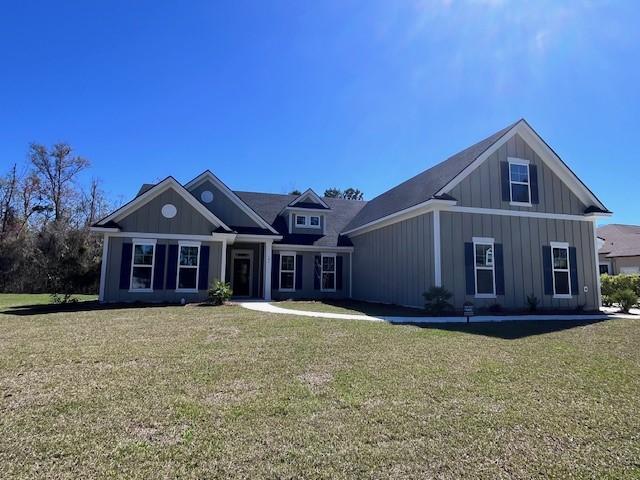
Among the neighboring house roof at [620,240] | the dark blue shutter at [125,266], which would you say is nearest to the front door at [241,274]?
the dark blue shutter at [125,266]

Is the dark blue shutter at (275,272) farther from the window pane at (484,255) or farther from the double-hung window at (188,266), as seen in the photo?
the window pane at (484,255)

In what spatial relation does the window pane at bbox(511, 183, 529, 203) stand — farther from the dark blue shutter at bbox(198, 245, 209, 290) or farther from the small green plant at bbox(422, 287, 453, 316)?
the dark blue shutter at bbox(198, 245, 209, 290)

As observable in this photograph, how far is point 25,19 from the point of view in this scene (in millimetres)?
11289

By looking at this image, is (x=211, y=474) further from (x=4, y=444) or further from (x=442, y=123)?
(x=442, y=123)

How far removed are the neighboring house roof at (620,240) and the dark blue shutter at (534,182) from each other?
16.4 metres

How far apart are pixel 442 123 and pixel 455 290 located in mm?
6789

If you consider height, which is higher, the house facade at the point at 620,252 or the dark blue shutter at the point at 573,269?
the house facade at the point at 620,252

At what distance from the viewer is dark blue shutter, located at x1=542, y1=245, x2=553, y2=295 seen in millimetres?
13941

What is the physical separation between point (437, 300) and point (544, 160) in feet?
24.4

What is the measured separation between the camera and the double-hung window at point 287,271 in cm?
1866

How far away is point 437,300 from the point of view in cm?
1208

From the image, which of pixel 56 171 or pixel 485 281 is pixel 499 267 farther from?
pixel 56 171

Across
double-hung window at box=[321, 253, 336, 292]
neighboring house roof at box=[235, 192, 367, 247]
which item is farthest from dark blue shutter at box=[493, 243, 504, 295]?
double-hung window at box=[321, 253, 336, 292]

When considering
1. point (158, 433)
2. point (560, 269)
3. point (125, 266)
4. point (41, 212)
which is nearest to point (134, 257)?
point (125, 266)
